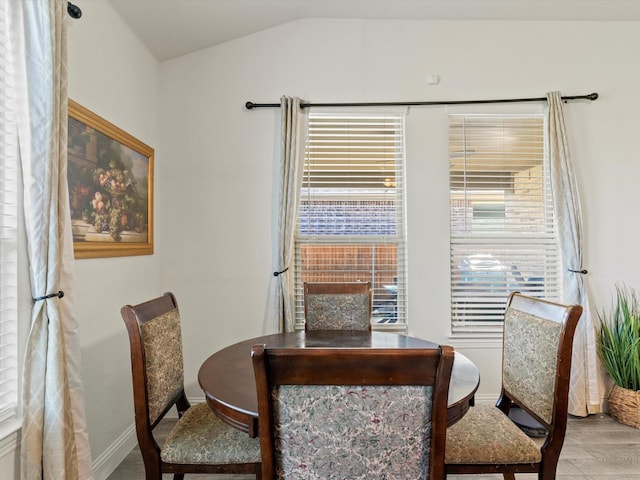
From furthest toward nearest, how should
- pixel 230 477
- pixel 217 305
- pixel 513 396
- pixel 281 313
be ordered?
1. pixel 217 305
2. pixel 281 313
3. pixel 230 477
4. pixel 513 396

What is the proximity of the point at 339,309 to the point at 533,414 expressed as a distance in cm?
117

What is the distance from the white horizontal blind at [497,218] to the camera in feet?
8.98

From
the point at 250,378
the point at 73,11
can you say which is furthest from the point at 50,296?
the point at 73,11

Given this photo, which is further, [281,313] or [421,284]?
[421,284]

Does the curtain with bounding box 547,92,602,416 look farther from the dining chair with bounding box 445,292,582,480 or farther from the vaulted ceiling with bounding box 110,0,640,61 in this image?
the dining chair with bounding box 445,292,582,480

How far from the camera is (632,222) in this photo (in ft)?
8.79

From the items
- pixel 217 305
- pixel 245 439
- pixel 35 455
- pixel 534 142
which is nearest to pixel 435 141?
pixel 534 142

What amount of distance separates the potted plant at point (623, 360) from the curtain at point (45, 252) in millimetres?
3382

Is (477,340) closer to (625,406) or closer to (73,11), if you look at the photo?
(625,406)

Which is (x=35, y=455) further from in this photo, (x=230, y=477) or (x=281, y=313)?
(x=281, y=313)

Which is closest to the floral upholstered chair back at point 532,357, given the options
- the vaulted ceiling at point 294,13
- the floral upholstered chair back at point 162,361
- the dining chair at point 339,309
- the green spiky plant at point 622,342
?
the dining chair at point 339,309

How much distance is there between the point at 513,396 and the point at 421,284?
1166 mm

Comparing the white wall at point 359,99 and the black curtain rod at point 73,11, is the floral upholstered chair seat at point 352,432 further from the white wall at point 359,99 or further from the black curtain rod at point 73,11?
the black curtain rod at point 73,11

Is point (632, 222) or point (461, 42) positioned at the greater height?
point (461, 42)
